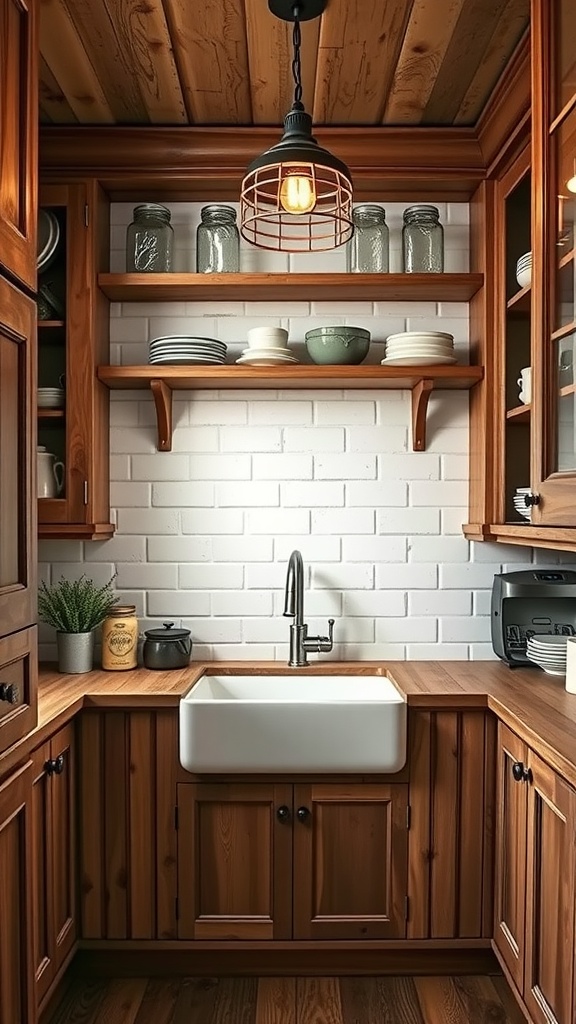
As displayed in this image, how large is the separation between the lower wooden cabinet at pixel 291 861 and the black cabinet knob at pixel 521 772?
15.1 inches

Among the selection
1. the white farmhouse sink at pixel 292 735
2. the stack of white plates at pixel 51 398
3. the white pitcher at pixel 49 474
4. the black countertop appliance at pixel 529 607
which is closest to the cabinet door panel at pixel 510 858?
the white farmhouse sink at pixel 292 735

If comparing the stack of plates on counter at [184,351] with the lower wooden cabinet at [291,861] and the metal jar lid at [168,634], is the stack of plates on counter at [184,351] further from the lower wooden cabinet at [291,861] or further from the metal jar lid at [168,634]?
the lower wooden cabinet at [291,861]

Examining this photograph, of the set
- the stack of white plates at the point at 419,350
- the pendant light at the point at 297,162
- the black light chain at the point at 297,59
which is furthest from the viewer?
the stack of white plates at the point at 419,350

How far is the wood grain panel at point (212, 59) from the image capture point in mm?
2080

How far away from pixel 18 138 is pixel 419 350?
1.28m

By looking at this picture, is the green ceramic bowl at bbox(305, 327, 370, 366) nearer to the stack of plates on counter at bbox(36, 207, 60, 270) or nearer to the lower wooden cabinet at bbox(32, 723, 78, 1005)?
the stack of plates on counter at bbox(36, 207, 60, 270)

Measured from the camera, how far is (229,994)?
2.40m

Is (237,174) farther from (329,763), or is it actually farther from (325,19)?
(329,763)

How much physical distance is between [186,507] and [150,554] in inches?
7.6

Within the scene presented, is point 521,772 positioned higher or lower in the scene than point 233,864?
higher

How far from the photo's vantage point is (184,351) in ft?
8.76

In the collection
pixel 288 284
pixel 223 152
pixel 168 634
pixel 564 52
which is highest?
pixel 223 152

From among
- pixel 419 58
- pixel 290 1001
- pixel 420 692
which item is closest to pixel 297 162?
pixel 419 58

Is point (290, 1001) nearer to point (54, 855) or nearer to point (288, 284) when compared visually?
point (54, 855)
